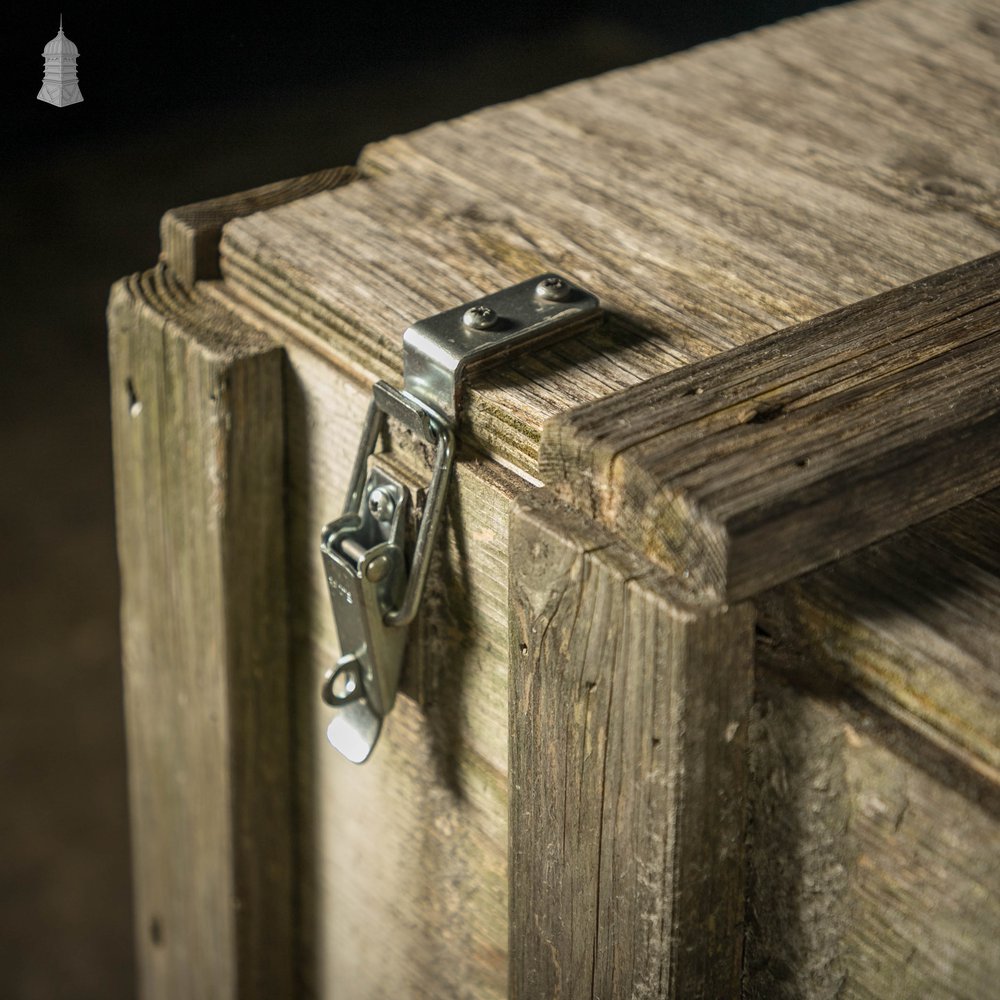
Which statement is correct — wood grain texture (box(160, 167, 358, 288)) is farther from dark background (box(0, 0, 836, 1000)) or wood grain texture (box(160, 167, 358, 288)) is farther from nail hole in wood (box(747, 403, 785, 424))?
nail hole in wood (box(747, 403, 785, 424))

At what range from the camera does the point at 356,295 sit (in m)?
0.83

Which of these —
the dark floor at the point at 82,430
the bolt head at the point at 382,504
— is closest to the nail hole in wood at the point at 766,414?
the bolt head at the point at 382,504

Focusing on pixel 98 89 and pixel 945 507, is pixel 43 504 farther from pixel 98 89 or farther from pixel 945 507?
pixel 945 507

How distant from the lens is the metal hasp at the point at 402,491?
0.75m

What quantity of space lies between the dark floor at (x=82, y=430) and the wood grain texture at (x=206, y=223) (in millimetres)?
397

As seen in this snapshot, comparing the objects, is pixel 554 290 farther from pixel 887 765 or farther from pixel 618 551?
pixel 887 765

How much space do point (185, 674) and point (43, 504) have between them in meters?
1.46

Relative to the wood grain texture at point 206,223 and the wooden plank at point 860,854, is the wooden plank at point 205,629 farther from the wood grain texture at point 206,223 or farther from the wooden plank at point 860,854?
the wooden plank at point 860,854

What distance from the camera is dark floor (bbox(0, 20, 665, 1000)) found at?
61.5 inches

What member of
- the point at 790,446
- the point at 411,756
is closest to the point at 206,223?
the point at 411,756

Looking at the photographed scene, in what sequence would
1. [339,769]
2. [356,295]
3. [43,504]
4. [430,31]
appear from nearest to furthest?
[356,295], [339,769], [430,31], [43,504]

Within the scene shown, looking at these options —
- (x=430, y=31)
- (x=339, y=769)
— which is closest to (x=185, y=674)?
(x=339, y=769)

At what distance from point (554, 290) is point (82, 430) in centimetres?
183

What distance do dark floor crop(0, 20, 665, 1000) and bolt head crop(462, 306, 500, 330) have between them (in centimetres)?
66
